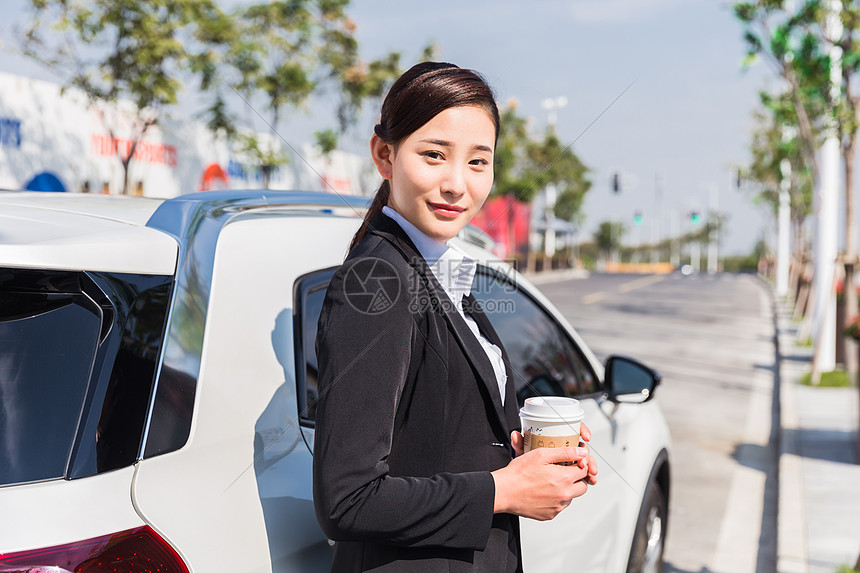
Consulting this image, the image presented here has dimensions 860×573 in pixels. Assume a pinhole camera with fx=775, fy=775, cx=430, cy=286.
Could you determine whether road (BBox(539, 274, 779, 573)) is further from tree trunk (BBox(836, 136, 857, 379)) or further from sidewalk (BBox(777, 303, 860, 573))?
tree trunk (BBox(836, 136, 857, 379))

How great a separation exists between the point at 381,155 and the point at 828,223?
1095 centimetres

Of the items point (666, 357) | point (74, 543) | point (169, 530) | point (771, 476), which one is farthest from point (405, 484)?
point (666, 357)

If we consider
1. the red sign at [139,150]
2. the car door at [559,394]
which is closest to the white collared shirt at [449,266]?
the car door at [559,394]

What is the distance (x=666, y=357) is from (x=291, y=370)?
37.8ft

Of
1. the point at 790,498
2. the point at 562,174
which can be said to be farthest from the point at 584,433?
the point at 562,174

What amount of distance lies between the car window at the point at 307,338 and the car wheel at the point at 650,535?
1728mm

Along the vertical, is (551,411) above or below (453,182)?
below

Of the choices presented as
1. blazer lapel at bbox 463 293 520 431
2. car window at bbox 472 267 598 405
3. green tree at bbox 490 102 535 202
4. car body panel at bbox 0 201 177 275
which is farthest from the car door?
green tree at bbox 490 102 535 202

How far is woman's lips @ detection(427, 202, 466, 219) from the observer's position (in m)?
1.55

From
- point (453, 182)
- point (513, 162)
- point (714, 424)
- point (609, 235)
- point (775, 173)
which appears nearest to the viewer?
point (453, 182)

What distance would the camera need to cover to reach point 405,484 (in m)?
1.35

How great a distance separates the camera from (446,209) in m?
1.56

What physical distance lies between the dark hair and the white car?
560 millimetres

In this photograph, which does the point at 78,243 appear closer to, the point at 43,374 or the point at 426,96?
the point at 43,374
